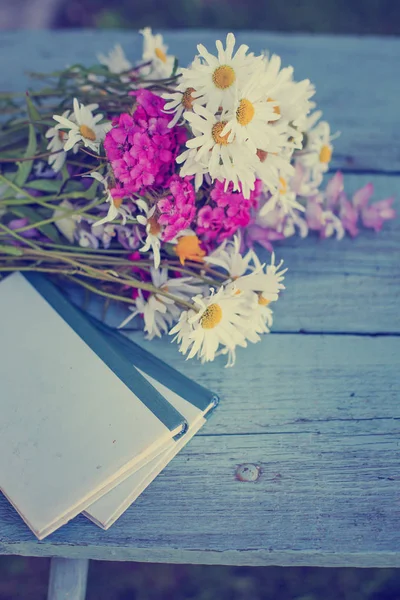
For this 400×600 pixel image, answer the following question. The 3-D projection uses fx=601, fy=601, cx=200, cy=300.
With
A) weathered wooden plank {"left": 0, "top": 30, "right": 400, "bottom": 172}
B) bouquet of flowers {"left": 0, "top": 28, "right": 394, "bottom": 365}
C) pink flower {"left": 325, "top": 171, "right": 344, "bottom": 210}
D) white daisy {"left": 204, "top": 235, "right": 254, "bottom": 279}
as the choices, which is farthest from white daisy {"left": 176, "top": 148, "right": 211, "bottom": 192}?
weathered wooden plank {"left": 0, "top": 30, "right": 400, "bottom": 172}

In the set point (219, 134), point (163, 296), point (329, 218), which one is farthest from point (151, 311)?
point (329, 218)

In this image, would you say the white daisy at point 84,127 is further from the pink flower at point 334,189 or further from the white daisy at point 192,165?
the pink flower at point 334,189

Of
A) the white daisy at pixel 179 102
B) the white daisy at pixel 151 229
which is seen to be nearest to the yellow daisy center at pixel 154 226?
the white daisy at pixel 151 229

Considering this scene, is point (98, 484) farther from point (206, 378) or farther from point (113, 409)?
point (206, 378)

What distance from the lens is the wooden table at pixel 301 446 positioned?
737mm

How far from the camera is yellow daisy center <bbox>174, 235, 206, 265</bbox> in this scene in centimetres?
73

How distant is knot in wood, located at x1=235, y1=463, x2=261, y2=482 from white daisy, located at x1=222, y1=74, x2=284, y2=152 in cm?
40

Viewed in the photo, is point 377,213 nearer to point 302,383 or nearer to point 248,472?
point 302,383

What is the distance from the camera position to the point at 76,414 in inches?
28.7

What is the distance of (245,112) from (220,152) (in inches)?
1.9

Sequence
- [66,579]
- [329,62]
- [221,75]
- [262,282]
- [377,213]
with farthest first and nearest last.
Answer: [329,62]
[377,213]
[66,579]
[262,282]
[221,75]

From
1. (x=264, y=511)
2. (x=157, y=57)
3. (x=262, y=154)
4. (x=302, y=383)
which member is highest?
(x=157, y=57)

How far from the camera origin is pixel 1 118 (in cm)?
102

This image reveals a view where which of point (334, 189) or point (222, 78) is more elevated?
point (222, 78)
